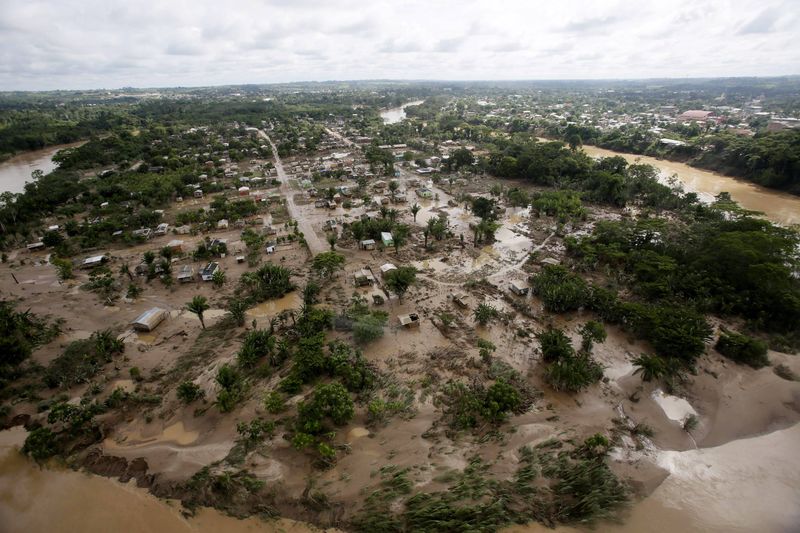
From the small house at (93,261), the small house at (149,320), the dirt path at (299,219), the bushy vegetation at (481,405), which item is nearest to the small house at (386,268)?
the dirt path at (299,219)

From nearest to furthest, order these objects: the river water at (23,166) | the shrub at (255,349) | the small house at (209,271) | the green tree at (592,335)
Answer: the shrub at (255,349), the green tree at (592,335), the small house at (209,271), the river water at (23,166)

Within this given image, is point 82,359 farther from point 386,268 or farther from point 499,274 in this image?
point 499,274

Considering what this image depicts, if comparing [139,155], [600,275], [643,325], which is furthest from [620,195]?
[139,155]

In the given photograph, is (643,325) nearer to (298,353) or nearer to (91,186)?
(298,353)

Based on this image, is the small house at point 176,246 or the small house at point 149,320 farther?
the small house at point 176,246

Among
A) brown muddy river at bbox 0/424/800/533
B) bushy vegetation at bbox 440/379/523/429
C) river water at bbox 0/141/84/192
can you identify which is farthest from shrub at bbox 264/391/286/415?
river water at bbox 0/141/84/192

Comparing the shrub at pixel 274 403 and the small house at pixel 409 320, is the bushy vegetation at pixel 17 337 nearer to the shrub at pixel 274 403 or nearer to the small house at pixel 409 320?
the shrub at pixel 274 403

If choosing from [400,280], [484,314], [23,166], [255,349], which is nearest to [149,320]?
[255,349]
